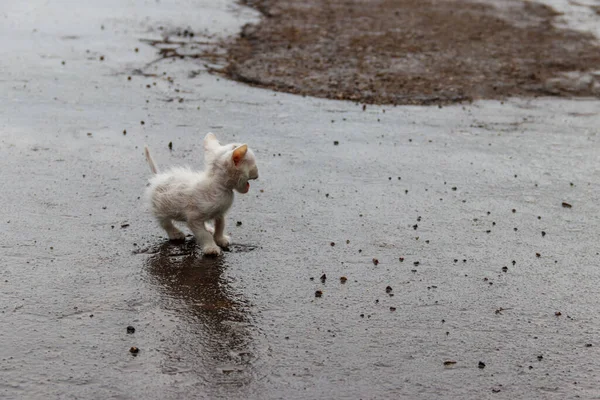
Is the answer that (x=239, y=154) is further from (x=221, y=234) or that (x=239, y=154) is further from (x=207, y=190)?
(x=221, y=234)

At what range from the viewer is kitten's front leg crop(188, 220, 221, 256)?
238 inches

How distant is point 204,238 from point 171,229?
1.23 feet

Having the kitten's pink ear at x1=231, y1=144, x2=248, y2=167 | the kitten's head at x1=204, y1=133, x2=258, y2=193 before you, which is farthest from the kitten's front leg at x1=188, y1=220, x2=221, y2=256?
the kitten's pink ear at x1=231, y1=144, x2=248, y2=167

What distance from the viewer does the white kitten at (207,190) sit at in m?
5.93

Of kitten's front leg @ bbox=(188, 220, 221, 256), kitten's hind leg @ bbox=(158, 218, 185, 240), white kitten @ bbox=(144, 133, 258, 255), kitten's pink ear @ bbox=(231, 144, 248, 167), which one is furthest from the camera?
kitten's hind leg @ bbox=(158, 218, 185, 240)

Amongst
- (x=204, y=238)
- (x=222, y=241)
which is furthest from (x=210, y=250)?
(x=222, y=241)

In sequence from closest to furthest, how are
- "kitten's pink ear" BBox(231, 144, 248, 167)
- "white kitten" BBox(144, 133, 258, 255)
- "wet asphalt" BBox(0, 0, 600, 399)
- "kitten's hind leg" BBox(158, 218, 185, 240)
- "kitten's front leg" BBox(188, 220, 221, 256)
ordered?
"wet asphalt" BBox(0, 0, 600, 399)
"kitten's pink ear" BBox(231, 144, 248, 167)
"white kitten" BBox(144, 133, 258, 255)
"kitten's front leg" BBox(188, 220, 221, 256)
"kitten's hind leg" BBox(158, 218, 185, 240)

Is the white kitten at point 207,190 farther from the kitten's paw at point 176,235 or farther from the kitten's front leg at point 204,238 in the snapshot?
the kitten's paw at point 176,235

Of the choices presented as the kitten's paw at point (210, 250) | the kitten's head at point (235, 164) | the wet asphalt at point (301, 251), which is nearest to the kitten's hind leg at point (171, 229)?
the wet asphalt at point (301, 251)

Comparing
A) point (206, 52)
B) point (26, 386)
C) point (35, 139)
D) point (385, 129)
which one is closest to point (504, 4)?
point (206, 52)

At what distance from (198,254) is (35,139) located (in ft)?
10.1

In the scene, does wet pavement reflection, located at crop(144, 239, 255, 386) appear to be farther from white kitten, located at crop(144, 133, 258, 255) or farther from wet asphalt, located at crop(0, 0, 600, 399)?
white kitten, located at crop(144, 133, 258, 255)

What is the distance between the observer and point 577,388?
182 inches

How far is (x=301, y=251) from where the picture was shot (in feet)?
20.4
